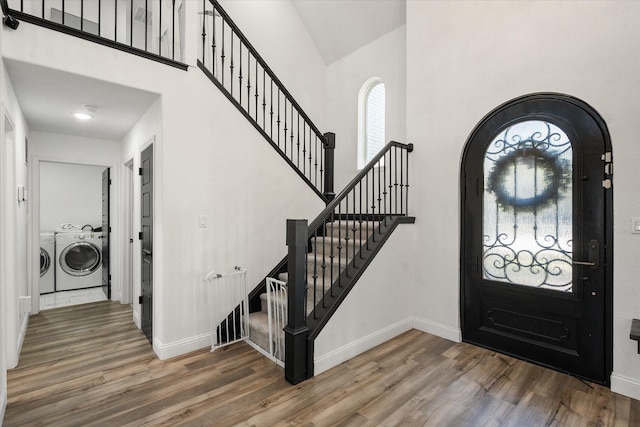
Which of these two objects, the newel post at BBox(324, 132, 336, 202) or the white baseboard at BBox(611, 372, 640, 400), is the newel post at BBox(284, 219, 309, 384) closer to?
the newel post at BBox(324, 132, 336, 202)

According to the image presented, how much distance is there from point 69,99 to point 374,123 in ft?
12.6

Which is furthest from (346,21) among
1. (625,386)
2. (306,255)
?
(625,386)

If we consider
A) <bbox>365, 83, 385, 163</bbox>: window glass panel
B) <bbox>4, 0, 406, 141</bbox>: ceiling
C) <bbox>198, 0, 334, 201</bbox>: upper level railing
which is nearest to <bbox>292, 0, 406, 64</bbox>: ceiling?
<bbox>4, 0, 406, 141</bbox>: ceiling

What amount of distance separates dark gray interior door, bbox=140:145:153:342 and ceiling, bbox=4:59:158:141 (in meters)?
0.47

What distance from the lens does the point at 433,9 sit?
3.47 m

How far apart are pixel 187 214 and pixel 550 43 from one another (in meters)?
3.50

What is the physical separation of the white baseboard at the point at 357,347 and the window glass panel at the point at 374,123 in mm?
2637

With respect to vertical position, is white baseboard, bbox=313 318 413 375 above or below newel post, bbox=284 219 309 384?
below

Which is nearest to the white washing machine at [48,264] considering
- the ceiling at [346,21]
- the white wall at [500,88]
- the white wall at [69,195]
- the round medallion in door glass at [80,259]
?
the round medallion in door glass at [80,259]

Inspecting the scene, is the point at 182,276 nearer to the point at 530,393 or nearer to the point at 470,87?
the point at 530,393

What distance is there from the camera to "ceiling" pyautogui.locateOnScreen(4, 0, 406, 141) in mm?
2584

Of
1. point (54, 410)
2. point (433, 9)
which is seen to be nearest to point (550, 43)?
point (433, 9)

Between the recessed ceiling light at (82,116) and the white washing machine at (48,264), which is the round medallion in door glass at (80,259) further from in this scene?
the recessed ceiling light at (82,116)

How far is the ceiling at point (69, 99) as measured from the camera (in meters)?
2.48
